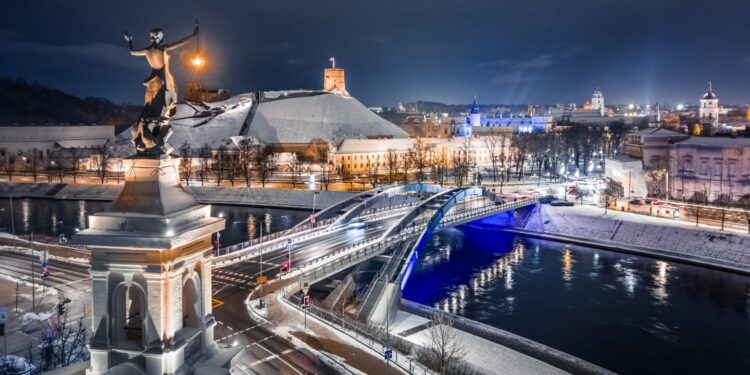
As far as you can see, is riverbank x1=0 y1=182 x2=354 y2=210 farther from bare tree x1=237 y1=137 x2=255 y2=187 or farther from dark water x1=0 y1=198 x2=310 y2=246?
bare tree x1=237 y1=137 x2=255 y2=187

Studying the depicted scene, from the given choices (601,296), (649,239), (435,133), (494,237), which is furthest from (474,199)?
(435,133)

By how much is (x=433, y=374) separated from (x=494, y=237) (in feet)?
120

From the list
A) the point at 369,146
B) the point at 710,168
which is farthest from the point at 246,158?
the point at 710,168

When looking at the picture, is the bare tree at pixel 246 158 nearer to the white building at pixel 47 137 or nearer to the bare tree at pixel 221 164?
the bare tree at pixel 221 164

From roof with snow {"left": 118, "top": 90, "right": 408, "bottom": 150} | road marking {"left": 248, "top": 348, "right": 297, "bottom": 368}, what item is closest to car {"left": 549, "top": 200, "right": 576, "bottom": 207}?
road marking {"left": 248, "top": 348, "right": 297, "bottom": 368}

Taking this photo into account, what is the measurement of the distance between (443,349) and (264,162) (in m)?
69.5

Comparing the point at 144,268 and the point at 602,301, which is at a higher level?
the point at 144,268

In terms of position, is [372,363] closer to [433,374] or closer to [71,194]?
Answer: [433,374]

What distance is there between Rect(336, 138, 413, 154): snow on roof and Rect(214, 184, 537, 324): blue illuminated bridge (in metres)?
40.1

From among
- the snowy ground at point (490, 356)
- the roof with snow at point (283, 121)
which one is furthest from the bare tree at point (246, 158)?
the snowy ground at point (490, 356)

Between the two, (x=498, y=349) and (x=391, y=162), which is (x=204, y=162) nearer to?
(x=391, y=162)

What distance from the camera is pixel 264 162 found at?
287ft

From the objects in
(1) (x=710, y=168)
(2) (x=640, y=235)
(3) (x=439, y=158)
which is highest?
(3) (x=439, y=158)

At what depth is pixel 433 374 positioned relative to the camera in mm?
19984
